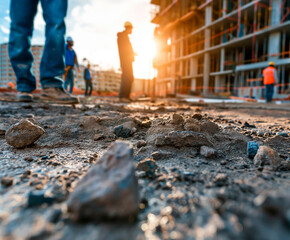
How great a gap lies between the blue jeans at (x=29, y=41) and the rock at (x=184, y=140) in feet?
7.83

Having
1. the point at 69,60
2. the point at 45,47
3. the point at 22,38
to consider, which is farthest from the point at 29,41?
the point at 69,60

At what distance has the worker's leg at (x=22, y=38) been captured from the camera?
2.52 metres

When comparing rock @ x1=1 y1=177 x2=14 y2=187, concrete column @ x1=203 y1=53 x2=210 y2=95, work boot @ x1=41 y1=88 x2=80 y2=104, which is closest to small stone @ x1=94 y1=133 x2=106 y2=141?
rock @ x1=1 y1=177 x2=14 y2=187

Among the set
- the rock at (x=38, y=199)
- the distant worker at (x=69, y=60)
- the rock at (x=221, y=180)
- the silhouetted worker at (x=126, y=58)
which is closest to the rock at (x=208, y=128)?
the rock at (x=221, y=180)

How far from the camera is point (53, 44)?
8.64 ft

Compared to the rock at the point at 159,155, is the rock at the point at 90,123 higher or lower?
higher

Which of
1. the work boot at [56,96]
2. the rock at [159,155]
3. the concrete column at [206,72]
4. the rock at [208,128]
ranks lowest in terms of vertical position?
the rock at [159,155]

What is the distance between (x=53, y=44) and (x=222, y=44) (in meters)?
16.0

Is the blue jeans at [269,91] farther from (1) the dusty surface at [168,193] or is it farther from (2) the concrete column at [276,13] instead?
(1) the dusty surface at [168,193]

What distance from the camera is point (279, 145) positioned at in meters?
0.98

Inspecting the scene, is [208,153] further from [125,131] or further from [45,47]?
[45,47]

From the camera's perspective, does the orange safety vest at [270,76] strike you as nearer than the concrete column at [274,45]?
Yes

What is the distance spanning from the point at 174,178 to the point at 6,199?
0.45m

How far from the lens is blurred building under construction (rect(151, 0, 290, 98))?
12047 millimetres
